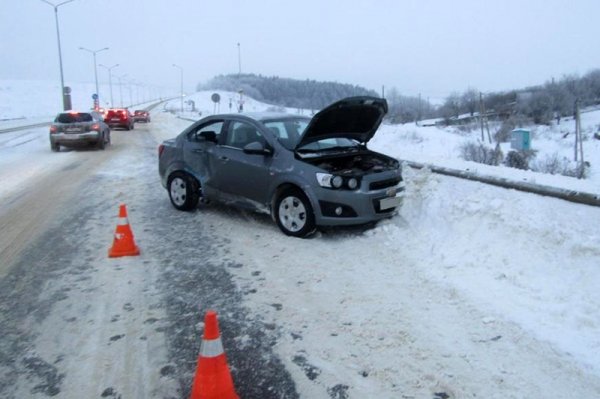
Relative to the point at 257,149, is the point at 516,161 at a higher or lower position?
lower

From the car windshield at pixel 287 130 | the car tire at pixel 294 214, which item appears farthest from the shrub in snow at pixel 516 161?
the car tire at pixel 294 214

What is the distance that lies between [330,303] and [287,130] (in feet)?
11.2

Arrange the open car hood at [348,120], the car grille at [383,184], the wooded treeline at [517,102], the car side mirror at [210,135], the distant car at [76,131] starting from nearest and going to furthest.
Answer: the car grille at [383,184] < the open car hood at [348,120] < the car side mirror at [210,135] < the distant car at [76,131] < the wooded treeline at [517,102]

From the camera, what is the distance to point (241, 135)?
25.2 ft

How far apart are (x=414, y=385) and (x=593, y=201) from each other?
368cm

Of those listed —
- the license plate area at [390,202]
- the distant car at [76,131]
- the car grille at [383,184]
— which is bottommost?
the license plate area at [390,202]

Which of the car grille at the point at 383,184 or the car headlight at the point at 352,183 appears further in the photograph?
the car grille at the point at 383,184

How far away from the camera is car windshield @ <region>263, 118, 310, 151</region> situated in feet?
23.6

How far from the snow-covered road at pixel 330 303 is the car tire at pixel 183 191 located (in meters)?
0.61

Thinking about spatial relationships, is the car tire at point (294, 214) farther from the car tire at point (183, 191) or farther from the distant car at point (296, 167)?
the car tire at point (183, 191)

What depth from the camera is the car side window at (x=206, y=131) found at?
799 centimetres

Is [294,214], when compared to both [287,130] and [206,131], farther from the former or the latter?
[206,131]

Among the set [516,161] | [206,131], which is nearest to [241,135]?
[206,131]

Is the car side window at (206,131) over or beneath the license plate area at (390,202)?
over
